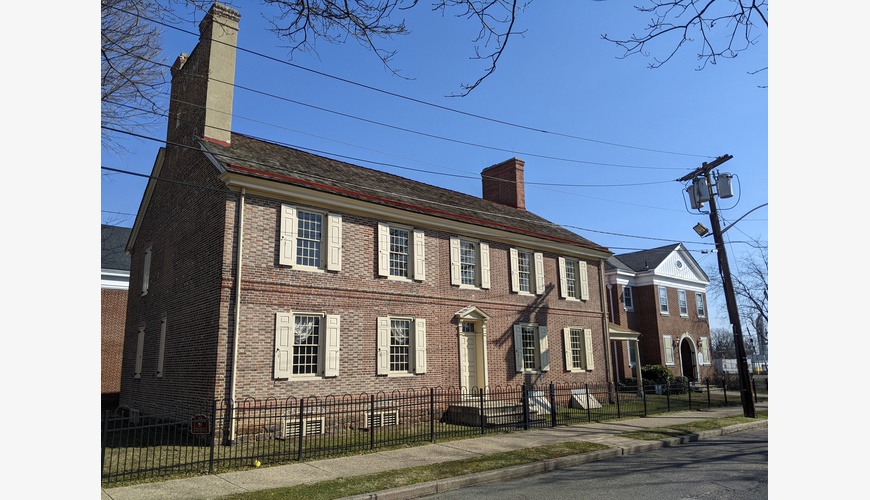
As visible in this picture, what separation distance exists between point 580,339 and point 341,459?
14.0m

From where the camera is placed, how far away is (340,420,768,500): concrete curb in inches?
327

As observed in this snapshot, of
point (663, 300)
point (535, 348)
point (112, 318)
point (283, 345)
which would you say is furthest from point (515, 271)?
point (112, 318)

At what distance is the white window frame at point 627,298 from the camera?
35.4m

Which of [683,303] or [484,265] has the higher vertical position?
[683,303]

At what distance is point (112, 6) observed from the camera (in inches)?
304

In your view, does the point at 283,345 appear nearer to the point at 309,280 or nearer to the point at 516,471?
the point at 309,280

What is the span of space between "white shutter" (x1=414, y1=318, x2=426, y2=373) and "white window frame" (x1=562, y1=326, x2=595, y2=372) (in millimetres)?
7002

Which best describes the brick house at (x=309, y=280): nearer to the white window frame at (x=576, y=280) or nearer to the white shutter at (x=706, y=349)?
the white window frame at (x=576, y=280)

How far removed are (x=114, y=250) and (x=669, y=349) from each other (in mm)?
31888

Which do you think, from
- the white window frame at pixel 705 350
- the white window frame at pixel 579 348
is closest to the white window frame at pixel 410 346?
the white window frame at pixel 579 348

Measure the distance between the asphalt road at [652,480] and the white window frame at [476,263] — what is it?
8.27 metres

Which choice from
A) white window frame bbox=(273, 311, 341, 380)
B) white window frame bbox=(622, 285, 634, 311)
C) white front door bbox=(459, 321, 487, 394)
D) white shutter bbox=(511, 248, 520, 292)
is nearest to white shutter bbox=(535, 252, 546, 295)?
white shutter bbox=(511, 248, 520, 292)

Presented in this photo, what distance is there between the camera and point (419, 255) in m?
17.6

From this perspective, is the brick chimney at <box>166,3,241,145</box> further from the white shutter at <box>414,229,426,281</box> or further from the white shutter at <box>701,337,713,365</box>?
the white shutter at <box>701,337,713,365</box>
